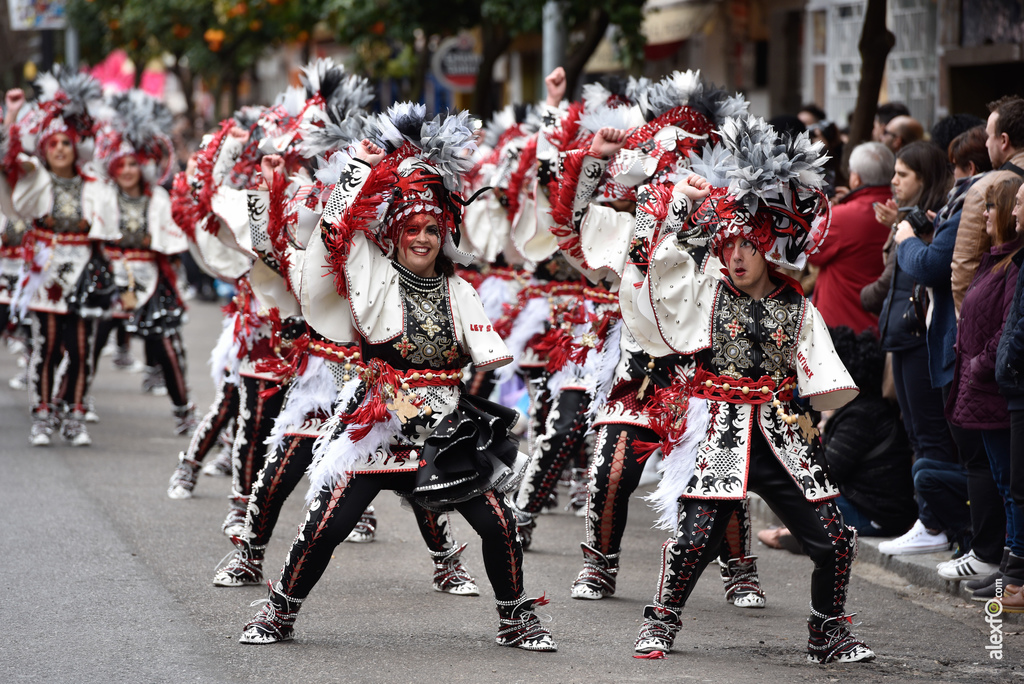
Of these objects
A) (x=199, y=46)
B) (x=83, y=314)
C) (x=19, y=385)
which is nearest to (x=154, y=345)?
(x=83, y=314)

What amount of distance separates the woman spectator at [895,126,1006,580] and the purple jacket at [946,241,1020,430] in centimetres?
31

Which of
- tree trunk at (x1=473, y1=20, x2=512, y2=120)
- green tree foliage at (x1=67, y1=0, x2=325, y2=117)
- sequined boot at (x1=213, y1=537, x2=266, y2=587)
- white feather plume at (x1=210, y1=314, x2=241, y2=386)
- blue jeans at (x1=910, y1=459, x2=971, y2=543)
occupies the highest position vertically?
green tree foliage at (x1=67, y1=0, x2=325, y2=117)

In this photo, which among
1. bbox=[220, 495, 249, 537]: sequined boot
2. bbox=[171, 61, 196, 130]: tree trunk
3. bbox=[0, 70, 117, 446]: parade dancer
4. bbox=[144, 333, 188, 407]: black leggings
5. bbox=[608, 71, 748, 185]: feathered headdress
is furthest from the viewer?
bbox=[171, 61, 196, 130]: tree trunk

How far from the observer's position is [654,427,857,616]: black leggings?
4844mm

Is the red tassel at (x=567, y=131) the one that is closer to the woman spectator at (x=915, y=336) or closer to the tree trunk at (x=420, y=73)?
the woman spectator at (x=915, y=336)

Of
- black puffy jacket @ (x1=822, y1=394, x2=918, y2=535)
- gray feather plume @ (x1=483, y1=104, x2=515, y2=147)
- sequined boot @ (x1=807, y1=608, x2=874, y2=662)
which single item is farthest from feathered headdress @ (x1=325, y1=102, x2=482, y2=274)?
gray feather plume @ (x1=483, y1=104, x2=515, y2=147)

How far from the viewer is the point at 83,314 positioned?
927cm

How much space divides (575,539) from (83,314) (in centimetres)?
Result: 403

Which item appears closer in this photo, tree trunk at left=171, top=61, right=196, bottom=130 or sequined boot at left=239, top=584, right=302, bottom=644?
sequined boot at left=239, top=584, right=302, bottom=644

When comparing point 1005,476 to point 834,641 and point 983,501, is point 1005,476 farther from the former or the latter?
point 834,641

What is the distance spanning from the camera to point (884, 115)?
9.30 metres

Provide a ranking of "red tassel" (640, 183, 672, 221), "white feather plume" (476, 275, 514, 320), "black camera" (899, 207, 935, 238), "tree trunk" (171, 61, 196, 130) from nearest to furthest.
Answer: "red tassel" (640, 183, 672, 221), "black camera" (899, 207, 935, 238), "white feather plume" (476, 275, 514, 320), "tree trunk" (171, 61, 196, 130)

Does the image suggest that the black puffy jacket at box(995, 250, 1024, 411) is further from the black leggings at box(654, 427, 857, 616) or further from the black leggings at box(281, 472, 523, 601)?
the black leggings at box(281, 472, 523, 601)

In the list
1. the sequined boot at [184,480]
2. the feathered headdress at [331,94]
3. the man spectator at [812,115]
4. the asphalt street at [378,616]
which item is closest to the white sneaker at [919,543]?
the asphalt street at [378,616]
